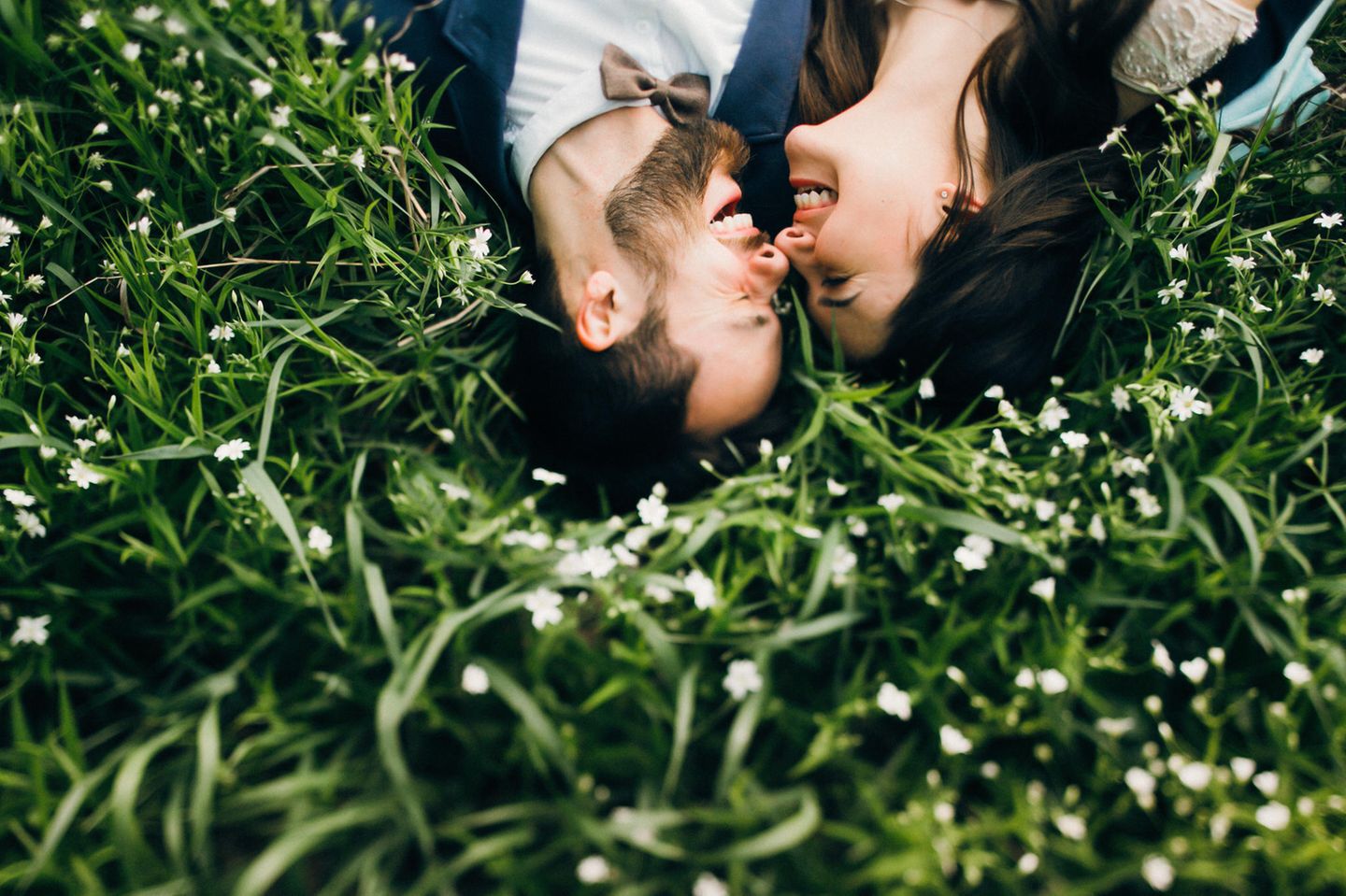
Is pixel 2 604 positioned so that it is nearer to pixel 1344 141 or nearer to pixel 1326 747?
pixel 1326 747

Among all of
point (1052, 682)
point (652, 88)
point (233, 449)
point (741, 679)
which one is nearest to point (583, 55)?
point (652, 88)

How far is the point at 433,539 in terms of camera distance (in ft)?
6.66

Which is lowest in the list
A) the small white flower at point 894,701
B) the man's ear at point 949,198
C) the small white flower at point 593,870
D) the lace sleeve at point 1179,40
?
the small white flower at point 593,870

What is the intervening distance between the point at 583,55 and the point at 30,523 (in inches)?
75.5

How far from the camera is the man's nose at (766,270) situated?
7.77 ft

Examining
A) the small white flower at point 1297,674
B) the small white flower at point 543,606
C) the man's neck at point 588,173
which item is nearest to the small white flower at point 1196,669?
the small white flower at point 1297,674

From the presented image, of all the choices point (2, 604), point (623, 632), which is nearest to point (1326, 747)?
point (623, 632)

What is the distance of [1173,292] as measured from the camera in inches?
85.6

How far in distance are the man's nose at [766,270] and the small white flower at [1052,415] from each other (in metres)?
0.82

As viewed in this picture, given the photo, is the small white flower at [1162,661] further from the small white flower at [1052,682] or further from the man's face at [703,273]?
the man's face at [703,273]

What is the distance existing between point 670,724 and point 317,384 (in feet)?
4.13

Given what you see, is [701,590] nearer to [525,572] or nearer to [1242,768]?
[525,572]

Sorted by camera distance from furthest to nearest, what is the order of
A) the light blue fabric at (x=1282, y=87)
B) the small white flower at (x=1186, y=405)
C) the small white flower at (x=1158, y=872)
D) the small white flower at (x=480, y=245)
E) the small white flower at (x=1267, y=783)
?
1. the light blue fabric at (x=1282, y=87)
2. the small white flower at (x=480, y=245)
3. the small white flower at (x=1186, y=405)
4. the small white flower at (x=1267, y=783)
5. the small white flower at (x=1158, y=872)

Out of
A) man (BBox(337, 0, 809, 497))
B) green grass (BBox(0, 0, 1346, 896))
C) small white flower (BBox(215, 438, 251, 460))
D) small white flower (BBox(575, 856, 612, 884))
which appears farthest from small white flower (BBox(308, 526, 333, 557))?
small white flower (BBox(575, 856, 612, 884))
